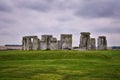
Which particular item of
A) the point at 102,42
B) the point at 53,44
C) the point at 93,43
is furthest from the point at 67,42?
the point at 102,42

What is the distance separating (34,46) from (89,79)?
145 ft

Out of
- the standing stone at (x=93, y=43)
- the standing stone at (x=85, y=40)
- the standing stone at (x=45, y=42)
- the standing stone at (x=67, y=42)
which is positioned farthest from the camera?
the standing stone at (x=93, y=43)

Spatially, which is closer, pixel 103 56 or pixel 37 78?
pixel 37 78

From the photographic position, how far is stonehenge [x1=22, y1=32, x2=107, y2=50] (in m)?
69.3

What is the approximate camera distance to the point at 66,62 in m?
41.9

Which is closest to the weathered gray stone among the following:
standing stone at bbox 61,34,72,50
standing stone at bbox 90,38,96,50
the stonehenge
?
the stonehenge

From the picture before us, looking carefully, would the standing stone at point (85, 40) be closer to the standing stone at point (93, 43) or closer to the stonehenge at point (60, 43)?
the stonehenge at point (60, 43)

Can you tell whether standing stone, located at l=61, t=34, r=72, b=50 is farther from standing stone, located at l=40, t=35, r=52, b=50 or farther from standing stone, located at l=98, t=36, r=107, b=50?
standing stone, located at l=98, t=36, r=107, b=50

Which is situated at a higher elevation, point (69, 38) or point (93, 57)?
point (69, 38)

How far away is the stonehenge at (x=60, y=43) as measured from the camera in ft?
227

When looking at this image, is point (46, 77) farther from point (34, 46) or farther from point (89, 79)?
point (34, 46)

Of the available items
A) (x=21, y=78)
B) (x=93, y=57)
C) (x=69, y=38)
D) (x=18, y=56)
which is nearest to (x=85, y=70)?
(x=21, y=78)

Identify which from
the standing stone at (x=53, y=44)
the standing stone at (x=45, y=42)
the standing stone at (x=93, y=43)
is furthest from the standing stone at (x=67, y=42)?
the standing stone at (x=93, y=43)

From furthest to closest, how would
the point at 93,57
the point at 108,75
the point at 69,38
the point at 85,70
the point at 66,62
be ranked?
1. the point at 69,38
2. the point at 93,57
3. the point at 66,62
4. the point at 85,70
5. the point at 108,75
